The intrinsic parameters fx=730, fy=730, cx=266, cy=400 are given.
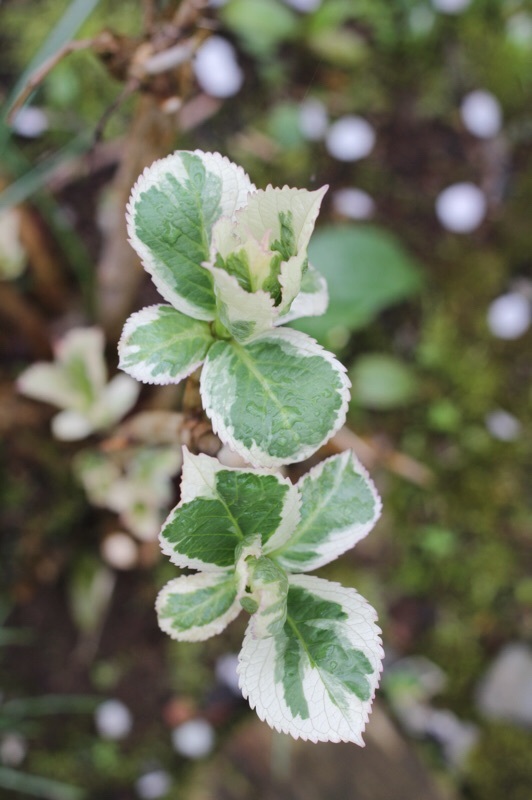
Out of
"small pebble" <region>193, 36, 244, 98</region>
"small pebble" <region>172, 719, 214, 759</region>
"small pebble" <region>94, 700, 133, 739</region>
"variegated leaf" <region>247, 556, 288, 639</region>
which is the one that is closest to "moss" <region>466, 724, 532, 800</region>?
"small pebble" <region>172, 719, 214, 759</region>

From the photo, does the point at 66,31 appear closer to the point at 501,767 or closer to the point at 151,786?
the point at 151,786

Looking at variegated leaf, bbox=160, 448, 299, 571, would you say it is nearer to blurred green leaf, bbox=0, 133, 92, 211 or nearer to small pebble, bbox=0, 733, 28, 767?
blurred green leaf, bbox=0, 133, 92, 211

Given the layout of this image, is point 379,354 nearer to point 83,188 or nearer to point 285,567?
point 83,188

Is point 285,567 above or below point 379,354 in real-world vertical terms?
above

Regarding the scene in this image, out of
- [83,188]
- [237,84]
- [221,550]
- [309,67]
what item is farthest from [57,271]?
[221,550]

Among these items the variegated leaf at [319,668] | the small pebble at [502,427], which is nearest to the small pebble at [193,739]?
the small pebble at [502,427]

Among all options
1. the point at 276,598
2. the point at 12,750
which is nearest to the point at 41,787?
the point at 12,750
